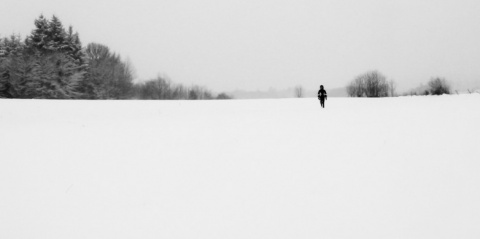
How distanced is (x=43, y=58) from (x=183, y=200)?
44089 millimetres

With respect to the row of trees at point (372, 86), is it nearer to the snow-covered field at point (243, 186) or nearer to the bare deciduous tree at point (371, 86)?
the bare deciduous tree at point (371, 86)

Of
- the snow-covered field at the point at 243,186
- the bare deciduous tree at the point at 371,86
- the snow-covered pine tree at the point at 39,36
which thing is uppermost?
the snow-covered pine tree at the point at 39,36

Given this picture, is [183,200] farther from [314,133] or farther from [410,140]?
[410,140]

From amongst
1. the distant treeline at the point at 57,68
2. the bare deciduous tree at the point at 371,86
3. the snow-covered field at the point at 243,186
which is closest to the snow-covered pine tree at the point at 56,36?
the distant treeline at the point at 57,68

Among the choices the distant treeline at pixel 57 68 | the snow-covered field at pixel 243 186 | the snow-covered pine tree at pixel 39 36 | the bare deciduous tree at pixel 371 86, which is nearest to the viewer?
the snow-covered field at pixel 243 186

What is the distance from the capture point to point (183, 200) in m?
4.79

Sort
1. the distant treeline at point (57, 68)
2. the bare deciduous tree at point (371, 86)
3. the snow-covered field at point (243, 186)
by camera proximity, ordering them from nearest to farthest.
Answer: the snow-covered field at point (243, 186) → the distant treeline at point (57, 68) → the bare deciduous tree at point (371, 86)

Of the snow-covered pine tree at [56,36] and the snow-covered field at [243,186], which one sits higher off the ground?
the snow-covered pine tree at [56,36]

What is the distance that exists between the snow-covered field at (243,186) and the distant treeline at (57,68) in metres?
34.4

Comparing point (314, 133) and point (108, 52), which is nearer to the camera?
Answer: point (314, 133)

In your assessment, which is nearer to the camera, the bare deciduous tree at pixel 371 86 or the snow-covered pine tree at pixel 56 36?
the snow-covered pine tree at pixel 56 36

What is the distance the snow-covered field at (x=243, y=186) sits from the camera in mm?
4105

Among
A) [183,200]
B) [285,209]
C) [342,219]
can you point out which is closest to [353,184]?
[342,219]

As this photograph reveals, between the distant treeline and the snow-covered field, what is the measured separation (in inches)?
1353
